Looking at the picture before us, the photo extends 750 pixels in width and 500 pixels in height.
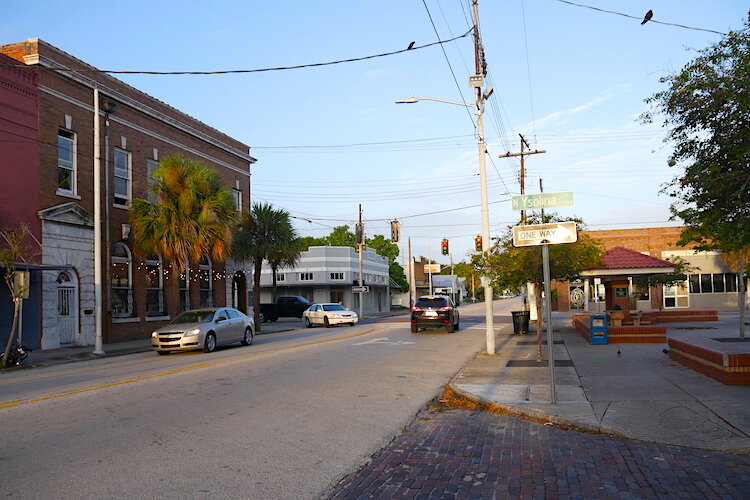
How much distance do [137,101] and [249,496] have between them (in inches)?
998

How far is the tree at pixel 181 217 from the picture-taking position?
2402 centimetres

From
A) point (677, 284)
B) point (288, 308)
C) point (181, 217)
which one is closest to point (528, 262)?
point (181, 217)

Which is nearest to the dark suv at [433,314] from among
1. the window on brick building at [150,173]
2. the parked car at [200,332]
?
the parked car at [200,332]

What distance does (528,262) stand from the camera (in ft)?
54.5

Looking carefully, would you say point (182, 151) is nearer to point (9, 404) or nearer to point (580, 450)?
point (9, 404)

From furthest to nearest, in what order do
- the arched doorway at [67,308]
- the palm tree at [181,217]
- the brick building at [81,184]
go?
the palm tree at [181,217]
the arched doorway at [67,308]
the brick building at [81,184]

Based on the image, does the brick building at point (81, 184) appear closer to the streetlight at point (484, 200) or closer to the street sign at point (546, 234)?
the streetlight at point (484, 200)

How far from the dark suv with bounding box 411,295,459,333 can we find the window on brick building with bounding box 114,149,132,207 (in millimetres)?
13031

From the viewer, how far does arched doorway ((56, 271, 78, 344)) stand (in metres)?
23.0

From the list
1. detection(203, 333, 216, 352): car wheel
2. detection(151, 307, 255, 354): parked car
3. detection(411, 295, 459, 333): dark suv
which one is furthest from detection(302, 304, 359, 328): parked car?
detection(203, 333, 216, 352): car wheel

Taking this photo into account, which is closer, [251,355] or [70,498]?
[70,498]

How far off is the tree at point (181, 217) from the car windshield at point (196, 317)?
3.85 m

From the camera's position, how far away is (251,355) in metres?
18.2

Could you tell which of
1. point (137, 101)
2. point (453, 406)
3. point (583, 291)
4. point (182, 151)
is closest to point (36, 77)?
point (137, 101)
